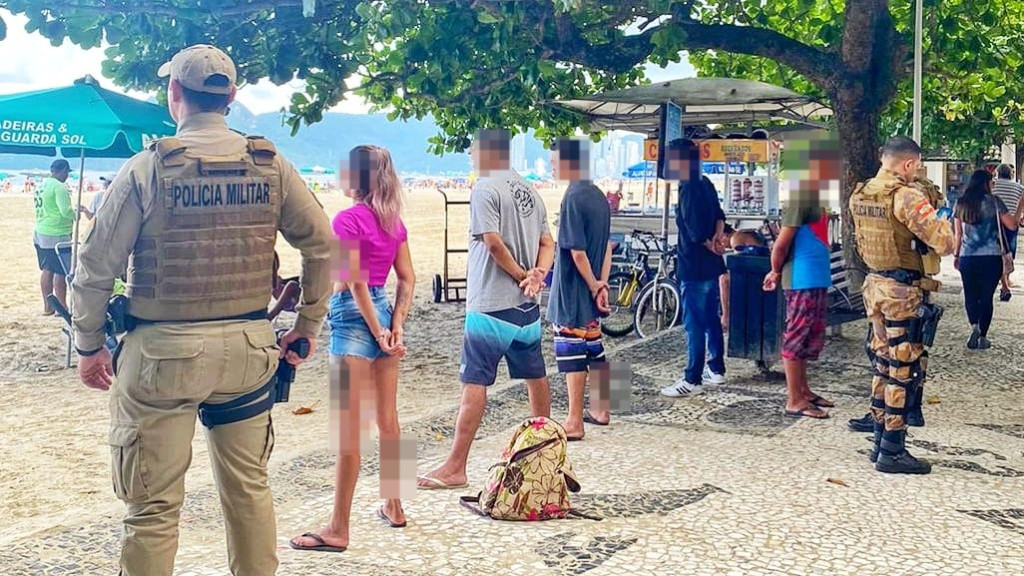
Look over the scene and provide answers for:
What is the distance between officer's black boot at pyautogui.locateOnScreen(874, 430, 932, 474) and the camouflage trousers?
0.18ft

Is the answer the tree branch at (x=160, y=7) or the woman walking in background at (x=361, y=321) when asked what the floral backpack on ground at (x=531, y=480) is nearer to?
the woman walking in background at (x=361, y=321)

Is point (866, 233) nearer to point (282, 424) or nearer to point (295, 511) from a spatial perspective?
point (295, 511)

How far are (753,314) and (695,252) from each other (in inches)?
40.0

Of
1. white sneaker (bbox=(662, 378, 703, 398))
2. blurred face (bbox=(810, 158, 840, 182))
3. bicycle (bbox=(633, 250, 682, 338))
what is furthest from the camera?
bicycle (bbox=(633, 250, 682, 338))

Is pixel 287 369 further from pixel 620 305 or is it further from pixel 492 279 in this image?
pixel 620 305

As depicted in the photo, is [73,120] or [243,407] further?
[73,120]

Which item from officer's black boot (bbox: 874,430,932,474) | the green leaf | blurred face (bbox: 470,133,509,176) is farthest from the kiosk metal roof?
blurred face (bbox: 470,133,509,176)

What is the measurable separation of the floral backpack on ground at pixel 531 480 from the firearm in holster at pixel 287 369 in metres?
1.40

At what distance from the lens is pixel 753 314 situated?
333 inches

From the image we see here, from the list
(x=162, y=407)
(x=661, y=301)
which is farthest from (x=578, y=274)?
(x=661, y=301)

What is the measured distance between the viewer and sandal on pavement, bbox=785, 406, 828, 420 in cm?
717

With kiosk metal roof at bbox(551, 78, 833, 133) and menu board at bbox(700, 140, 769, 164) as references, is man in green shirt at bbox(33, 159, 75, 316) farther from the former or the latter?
menu board at bbox(700, 140, 769, 164)

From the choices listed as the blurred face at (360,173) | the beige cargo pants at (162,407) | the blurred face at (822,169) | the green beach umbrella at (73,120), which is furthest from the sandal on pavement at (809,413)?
the green beach umbrella at (73,120)

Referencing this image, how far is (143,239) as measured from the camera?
11.0 feet
